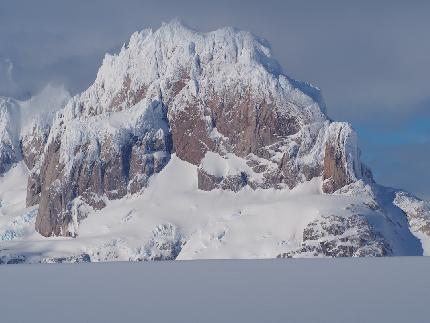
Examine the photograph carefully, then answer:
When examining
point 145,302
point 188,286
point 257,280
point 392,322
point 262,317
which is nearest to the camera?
point 392,322

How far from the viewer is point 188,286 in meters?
180

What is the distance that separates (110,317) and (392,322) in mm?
39060

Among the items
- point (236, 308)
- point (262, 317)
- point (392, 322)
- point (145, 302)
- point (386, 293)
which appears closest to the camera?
Answer: point (392, 322)

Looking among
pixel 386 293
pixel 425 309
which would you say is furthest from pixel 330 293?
pixel 425 309

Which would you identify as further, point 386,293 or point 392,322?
point 386,293

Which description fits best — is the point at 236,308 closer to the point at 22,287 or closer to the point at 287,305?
the point at 287,305

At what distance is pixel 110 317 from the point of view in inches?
4636

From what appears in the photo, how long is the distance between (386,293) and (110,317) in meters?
55.9

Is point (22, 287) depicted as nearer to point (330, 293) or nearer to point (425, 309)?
point (330, 293)

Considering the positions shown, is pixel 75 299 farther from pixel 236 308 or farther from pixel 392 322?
pixel 392 322

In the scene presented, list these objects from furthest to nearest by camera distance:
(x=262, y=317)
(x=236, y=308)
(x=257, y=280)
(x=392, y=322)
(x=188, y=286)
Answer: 1. (x=257, y=280)
2. (x=188, y=286)
3. (x=236, y=308)
4. (x=262, y=317)
5. (x=392, y=322)

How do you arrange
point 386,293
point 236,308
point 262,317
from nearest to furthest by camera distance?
point 262,317, point 236,308, point 386,293

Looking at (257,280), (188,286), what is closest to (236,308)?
(188,286)

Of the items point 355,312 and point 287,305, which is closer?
point 355,312
